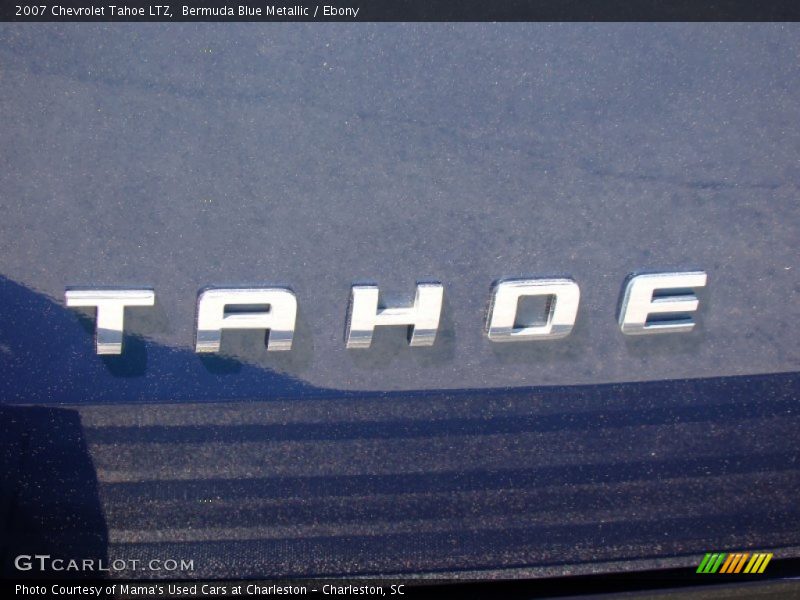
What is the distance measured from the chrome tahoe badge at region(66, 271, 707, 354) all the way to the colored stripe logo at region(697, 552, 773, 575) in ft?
1.25

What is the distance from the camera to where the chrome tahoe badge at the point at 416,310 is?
1175 mm

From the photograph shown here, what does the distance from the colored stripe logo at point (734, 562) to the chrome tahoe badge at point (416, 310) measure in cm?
38

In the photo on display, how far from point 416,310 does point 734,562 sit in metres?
0.67

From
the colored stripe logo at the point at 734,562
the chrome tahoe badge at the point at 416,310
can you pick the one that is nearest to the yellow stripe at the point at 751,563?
the colored stripe logo at the point at 734,562

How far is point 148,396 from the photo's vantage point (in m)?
1.22
